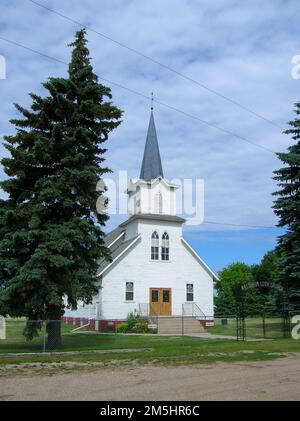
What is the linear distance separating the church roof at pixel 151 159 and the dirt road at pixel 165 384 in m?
29.7

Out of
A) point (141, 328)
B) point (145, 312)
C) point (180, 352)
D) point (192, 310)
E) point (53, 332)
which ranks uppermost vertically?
point (192, 310)

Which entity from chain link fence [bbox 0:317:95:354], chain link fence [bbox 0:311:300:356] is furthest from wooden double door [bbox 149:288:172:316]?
chain link fence [bbox 0:317:95:354]

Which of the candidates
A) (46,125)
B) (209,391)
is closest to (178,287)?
(46,125)

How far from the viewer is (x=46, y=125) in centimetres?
2022

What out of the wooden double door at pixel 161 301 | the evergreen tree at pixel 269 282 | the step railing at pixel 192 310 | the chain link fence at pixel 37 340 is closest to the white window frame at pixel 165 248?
the wooden double door at pixel 161 301

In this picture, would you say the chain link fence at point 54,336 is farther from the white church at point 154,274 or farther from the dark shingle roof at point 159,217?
the dark shingle roof at point 159,217

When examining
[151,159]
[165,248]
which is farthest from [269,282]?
[151,159]

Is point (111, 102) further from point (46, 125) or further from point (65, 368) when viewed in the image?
point (65, 368)

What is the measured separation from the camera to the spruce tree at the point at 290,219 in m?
26.1

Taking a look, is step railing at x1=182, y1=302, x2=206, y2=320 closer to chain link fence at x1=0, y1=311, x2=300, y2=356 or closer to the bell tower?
chain link fence at x1=0, y1=311, x2=300, y2=356

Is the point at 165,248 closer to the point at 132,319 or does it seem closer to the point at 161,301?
the point at 161,301

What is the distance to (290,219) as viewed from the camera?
27453 millimetres

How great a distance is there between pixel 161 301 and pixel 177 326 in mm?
3822
